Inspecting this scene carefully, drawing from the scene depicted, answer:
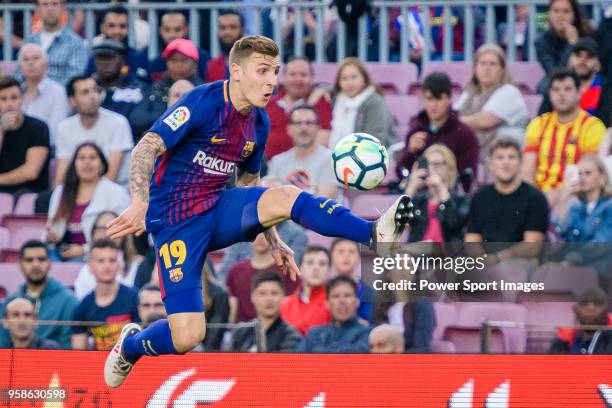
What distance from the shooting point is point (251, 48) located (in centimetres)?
816

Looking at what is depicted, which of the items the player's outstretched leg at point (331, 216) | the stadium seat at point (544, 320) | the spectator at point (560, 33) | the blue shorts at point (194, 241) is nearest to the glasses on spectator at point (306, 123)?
the spectator at point (560, 33)

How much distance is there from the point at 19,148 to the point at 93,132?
69 cm

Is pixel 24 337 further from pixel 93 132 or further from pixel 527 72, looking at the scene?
pixel 527 72

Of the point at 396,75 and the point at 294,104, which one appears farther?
the point at 396,75

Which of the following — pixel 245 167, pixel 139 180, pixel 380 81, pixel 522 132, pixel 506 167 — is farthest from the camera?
pixel 380 81

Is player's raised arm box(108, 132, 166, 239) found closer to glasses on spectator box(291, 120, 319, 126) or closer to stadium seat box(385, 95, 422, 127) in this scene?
glasses on spectator box(291, 120, 319, 126)

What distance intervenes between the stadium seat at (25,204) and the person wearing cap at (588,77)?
4385mm

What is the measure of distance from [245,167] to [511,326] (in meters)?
→ 2.02

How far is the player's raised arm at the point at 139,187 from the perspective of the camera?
757 cm

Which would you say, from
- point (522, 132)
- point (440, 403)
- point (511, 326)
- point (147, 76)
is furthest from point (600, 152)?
point (147, 76)

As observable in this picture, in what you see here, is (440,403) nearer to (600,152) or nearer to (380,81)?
(600,152)

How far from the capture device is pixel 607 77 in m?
12.1

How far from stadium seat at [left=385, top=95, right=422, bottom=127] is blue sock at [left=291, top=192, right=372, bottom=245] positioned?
16.1 ft

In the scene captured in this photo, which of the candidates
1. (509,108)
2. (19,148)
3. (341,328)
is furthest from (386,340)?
(19,148)
